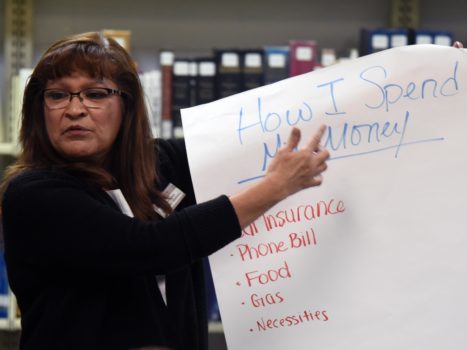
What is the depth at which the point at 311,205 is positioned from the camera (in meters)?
1.41

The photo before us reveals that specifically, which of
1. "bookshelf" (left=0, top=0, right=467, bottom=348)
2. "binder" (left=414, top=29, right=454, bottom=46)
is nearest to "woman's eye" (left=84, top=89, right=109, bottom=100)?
"binder" (left=414, top=29, right=454, bottom=46)

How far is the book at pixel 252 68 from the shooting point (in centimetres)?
232

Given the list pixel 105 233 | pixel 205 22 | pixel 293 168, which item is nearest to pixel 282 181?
pixel 293 168

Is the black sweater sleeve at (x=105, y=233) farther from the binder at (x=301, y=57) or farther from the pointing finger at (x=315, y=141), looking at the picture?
the binder at (x=301, y=57)

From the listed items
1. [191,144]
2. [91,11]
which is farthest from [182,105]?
[191,144]

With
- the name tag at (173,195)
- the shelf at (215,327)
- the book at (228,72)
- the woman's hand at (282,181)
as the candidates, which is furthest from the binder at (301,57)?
the woman's hand at (282,181)

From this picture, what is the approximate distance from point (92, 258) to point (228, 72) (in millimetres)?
1215

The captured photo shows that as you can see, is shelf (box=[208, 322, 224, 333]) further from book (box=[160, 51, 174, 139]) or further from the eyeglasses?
the eyeglasses

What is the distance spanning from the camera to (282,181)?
123 centimetres

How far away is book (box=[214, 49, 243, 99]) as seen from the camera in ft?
7.63

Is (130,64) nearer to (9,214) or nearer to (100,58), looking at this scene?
(100,58)

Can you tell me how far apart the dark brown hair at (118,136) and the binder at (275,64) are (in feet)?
3.20

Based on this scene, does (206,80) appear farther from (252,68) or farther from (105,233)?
(105,233)

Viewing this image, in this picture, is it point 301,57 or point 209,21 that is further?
point 209,21
